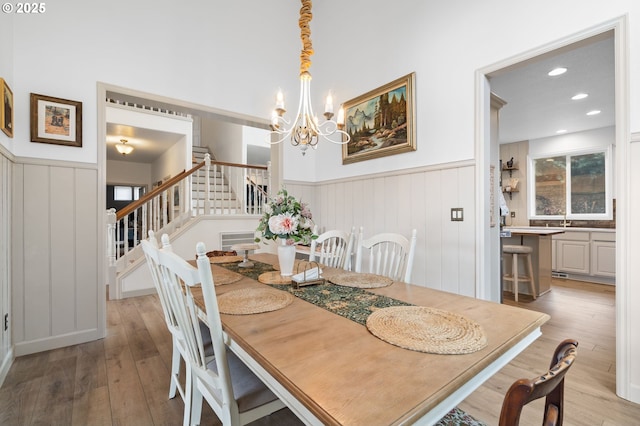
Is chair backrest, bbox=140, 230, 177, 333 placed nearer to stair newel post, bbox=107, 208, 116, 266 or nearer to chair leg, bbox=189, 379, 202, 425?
chair leg, bbox=189, 379, 202, 425

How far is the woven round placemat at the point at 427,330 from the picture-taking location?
2.85 feet

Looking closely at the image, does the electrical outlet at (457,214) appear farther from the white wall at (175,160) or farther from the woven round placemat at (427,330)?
the white wall at (175,160)

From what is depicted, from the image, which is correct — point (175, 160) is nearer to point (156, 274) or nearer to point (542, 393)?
point (156, 274)

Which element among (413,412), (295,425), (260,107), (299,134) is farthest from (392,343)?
(260,107)

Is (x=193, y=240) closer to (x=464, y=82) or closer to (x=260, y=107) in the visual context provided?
(x=260, y=107)

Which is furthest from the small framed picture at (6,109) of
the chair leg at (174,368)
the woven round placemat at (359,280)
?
the woven round placemat at (359,280)

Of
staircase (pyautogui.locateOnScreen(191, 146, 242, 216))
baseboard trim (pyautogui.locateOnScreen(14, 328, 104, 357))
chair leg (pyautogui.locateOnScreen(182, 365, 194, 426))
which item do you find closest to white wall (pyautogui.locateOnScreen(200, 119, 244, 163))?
staircase (pyautogui.locateOnScreen(191, 146, 242, 216))

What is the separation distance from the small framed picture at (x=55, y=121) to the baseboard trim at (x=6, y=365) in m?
1.58

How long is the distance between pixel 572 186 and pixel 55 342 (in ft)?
24.6

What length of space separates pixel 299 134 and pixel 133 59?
1772mm

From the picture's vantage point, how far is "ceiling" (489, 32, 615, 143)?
2754mm

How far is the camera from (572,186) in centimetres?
541

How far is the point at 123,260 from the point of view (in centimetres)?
404

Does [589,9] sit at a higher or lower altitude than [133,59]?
lower
